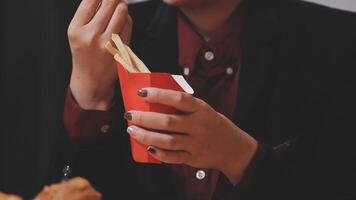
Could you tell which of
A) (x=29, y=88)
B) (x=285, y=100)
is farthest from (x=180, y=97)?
(x=29, y=88)

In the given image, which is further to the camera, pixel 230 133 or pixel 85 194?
pixel 230 133

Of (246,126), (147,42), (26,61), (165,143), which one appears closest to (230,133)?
(165,143)

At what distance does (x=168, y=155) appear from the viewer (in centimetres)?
72

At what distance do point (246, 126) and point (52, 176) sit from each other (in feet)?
1.35

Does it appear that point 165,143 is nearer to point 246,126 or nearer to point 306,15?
point 246,126

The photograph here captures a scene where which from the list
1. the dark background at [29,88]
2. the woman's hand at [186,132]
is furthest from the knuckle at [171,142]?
the dark background at [29,88]

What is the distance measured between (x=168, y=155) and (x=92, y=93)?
31 cm

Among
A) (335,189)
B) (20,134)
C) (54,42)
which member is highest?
(54,42)

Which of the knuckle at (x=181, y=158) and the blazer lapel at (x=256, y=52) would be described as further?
the blazer lapel at (x=256, y=52)

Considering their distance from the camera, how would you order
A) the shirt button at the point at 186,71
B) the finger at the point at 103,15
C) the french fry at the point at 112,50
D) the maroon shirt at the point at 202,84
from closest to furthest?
the french fry at the point at 112,50, the finger at the point at 103,15, the maroon shirt at the point at 202,84, the shirt button at the point at 186,71

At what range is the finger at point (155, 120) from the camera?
679mm

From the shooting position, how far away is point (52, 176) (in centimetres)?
106

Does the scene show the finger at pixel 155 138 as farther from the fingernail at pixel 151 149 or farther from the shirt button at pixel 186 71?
the shirt button at pixel 186 71

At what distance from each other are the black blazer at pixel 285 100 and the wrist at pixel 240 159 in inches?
4.4
